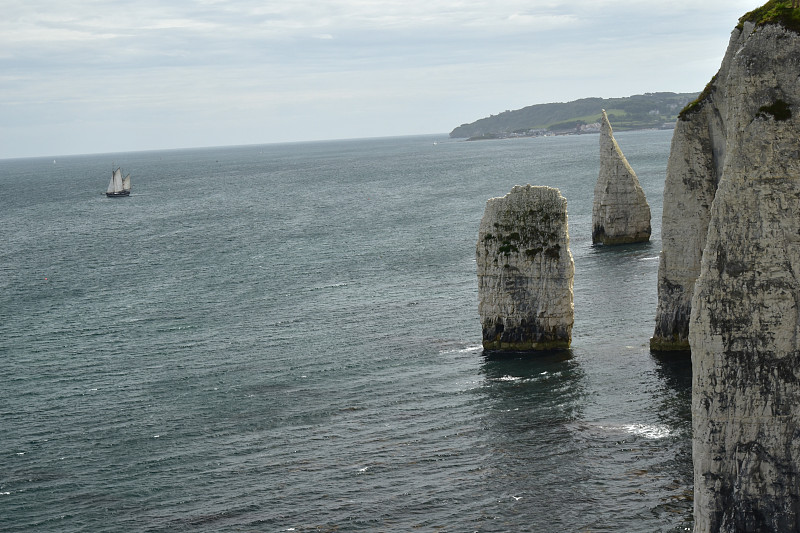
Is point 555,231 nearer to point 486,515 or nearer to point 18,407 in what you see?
point 486,515

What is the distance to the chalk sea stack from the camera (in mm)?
21359

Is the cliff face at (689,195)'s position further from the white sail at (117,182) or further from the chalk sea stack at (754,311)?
the white sail at (117,182)

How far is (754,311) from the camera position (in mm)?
21484

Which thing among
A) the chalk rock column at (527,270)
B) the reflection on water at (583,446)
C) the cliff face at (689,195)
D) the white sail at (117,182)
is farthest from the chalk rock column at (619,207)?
the white sail at (117,182)

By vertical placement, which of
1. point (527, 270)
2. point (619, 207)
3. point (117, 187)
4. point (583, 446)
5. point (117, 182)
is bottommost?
point (583, 446)

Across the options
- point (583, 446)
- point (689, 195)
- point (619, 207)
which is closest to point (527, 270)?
point (689, 195)

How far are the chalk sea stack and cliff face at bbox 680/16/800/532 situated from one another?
0.08ft

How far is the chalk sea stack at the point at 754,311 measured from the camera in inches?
841

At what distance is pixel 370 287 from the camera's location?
67688 millimetres

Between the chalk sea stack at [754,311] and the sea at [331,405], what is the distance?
199 inches

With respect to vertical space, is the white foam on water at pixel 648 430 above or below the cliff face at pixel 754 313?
below

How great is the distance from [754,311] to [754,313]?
5cm

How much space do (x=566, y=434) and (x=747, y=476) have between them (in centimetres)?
1329

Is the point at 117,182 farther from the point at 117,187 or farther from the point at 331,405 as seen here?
the point at 331,405
